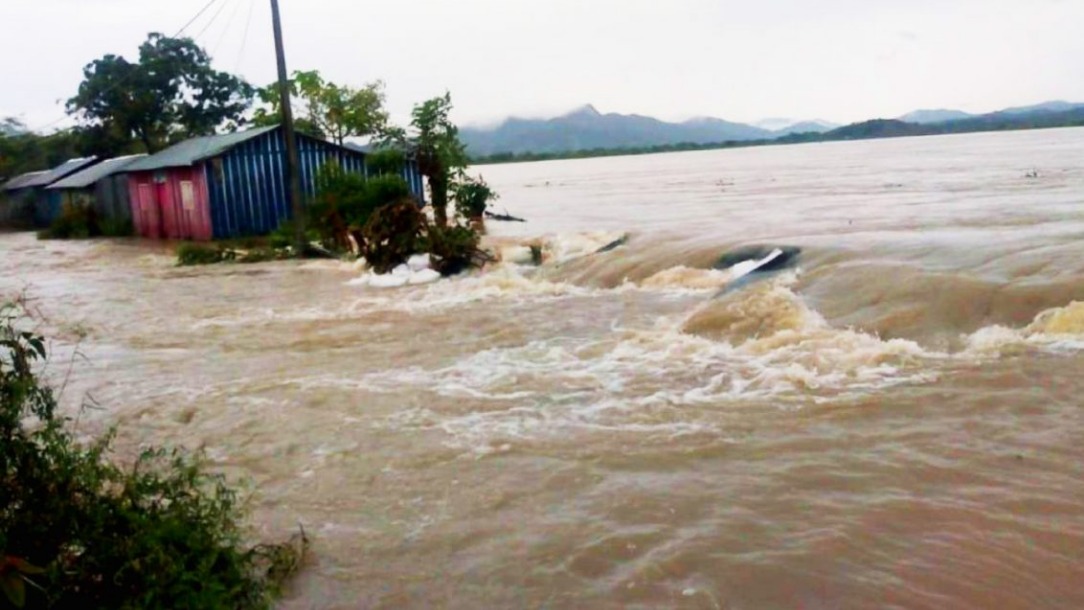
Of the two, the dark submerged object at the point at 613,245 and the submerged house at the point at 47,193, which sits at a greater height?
the submerged house at the point at 47,193

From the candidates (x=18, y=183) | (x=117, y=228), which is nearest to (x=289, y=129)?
(x=117, y=228)

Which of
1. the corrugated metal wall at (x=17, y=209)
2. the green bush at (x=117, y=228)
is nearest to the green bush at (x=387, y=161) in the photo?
the green bush at (x=117, y=228)

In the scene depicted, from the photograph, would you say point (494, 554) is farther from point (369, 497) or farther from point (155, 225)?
point (155, 225)

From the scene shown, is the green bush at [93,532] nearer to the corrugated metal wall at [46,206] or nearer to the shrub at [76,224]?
the shrub at [76,224]

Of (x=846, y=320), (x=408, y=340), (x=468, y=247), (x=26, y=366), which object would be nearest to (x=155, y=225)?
(x=468, y=247)

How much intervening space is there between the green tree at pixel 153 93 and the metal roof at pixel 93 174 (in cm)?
639

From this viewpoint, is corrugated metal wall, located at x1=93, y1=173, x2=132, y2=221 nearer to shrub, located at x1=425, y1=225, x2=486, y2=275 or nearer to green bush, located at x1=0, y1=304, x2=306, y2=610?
shrub, located at x1=425, y1=225, x2=486, y2=275

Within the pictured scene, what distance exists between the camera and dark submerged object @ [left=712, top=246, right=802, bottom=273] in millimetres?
13219

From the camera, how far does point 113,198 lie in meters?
32.3

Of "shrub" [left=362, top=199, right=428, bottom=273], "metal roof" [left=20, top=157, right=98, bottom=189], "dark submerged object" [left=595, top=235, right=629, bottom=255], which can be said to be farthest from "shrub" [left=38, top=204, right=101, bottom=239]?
"dark submerged object" [left=595, top=235, right=629, bottom=255]

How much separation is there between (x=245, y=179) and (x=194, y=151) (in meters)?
2.80

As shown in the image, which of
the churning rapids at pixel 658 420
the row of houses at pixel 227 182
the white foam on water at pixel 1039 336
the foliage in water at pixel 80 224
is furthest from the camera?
the foliage in water at pixel 80 224

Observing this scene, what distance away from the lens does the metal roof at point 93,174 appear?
107 feet

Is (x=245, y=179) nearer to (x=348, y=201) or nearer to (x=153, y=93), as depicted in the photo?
(x=348, y=201)
